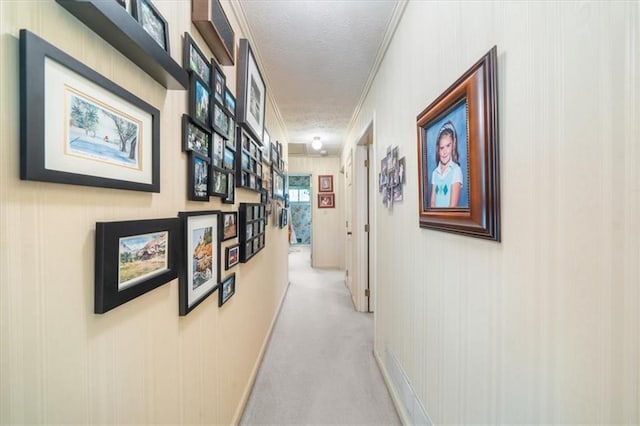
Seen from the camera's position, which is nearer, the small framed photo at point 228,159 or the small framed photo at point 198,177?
the small framed photo at point 198,177

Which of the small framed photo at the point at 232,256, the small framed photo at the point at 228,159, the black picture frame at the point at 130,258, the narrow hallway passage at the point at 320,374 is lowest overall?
the narrow hallway passage at the point at 320,374

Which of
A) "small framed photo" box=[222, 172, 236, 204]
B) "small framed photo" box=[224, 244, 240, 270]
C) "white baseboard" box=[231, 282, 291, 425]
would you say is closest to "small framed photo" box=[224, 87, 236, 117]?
"small framed photo" box=[222, 172, 236, 204]

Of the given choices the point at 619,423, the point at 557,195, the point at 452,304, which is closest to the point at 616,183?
the point at 557,195

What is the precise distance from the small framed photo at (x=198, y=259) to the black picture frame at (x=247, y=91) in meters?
0.68

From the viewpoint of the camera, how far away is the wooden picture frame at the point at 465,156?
2.60 ft

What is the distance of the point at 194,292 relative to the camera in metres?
1.01

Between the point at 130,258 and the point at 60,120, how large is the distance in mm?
336

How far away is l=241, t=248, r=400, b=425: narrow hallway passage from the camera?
170 centimetres

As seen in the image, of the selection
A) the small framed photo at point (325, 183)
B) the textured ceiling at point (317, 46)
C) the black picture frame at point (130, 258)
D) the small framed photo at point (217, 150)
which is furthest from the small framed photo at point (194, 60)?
the small framed photo at point (325, 183)

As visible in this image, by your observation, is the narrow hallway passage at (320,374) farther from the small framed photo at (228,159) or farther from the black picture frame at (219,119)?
the black picture frame at (219,119)

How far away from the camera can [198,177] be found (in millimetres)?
1054

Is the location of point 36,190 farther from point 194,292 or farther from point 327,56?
point 327,56

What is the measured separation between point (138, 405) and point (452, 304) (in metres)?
1.08

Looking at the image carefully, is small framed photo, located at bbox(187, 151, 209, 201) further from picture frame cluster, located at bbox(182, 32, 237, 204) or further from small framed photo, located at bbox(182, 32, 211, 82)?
small framed photo, located at bbox(182, 32, 211, 82)
